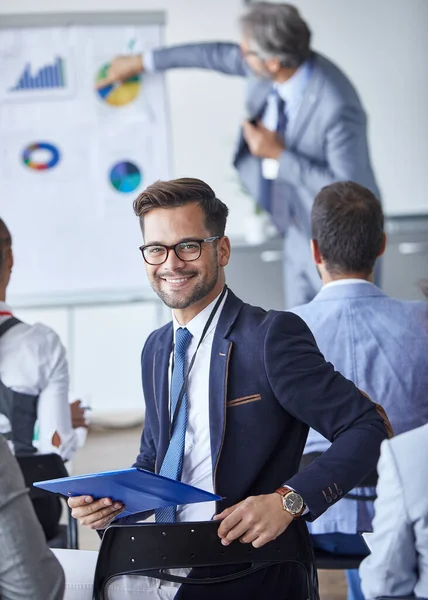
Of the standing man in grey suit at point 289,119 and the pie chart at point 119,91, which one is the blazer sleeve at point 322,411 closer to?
the standing man in grey suit at point 289,119

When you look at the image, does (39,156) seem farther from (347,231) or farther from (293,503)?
(293,503)

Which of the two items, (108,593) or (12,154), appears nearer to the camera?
(108,593)

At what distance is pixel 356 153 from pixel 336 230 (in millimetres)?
3633

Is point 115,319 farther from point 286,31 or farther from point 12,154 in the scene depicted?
point 286,31

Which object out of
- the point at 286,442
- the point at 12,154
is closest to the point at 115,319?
the point at 12,154

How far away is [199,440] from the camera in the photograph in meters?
1.85

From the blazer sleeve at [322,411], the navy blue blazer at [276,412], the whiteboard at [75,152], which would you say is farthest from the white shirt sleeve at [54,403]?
the whiteboard at [75,152]

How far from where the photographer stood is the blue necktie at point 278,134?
6.08 metres

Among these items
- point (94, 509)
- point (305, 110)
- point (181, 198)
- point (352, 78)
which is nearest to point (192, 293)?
point (181, 198)

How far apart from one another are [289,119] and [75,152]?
1504 millimetres

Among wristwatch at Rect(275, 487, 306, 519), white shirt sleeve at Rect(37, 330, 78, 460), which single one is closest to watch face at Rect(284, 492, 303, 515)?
wristwatch at Rect(275, 487, 306, 519)

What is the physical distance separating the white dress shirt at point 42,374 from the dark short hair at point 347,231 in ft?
2.91

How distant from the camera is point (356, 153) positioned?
596 centimetres

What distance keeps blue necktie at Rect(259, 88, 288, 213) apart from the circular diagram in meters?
1.50
